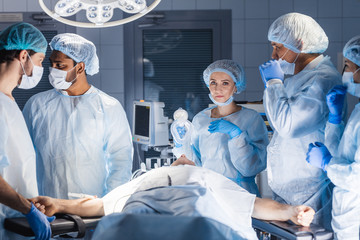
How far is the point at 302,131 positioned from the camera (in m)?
1.81

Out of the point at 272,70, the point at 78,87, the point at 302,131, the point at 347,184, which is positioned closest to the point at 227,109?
the point at 272,70

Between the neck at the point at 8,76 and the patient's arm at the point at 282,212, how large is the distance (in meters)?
1.08

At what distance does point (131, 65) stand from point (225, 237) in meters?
3.06

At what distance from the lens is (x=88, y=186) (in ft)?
6.82

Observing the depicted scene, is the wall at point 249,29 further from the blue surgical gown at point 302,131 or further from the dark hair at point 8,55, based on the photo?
the dark hair at point 8,55

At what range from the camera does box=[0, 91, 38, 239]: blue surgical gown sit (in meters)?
1.48

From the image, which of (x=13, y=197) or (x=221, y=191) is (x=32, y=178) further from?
(x=221, y=191)

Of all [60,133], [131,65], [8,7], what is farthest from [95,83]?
[60,133]

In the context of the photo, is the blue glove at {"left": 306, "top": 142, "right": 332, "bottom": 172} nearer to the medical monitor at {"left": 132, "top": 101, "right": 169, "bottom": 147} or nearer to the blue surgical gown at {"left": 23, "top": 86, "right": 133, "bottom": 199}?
the blue surgical gown at {"left": 23, "top": 86, "right": 133, "bottom": 199}

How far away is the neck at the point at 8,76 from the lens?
1.57m

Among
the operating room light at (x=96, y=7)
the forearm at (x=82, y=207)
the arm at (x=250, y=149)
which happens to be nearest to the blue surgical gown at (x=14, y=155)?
the forearm at (x=82, y=207)

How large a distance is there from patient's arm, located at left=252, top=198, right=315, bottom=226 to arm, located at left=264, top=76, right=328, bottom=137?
1.03 feet

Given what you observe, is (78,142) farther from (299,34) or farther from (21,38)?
(299,34)

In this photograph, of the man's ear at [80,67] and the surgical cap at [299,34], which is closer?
the surgical cap at [299,34]
